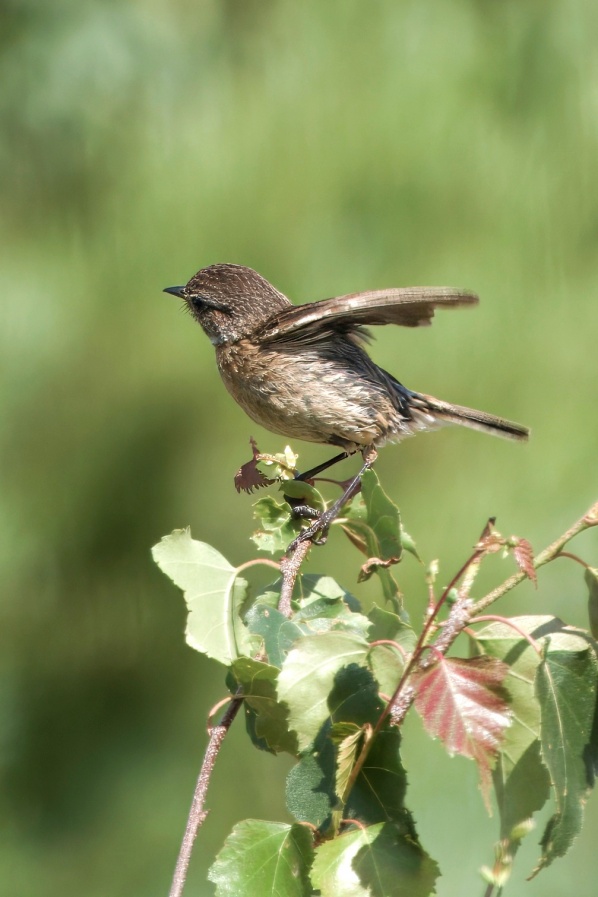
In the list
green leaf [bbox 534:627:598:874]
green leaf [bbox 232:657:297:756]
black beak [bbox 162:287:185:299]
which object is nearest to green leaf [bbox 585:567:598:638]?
green leaf [bbox 534:627:598:874]

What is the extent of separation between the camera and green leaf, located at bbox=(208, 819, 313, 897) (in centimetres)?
113

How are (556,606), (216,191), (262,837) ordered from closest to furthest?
1. (262,837)
2. (556,606)
3. (216,191)

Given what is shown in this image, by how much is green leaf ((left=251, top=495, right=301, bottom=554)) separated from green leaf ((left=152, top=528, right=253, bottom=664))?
77mm

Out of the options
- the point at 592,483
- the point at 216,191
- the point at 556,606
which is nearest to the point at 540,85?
the point at 216,191

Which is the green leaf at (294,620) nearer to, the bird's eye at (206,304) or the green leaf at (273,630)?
the green leaf at (273,630)

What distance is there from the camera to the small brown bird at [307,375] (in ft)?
7.25

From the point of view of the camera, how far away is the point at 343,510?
4.79 feet

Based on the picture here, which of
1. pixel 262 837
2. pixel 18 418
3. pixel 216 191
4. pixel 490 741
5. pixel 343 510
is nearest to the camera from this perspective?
pixel 490 741

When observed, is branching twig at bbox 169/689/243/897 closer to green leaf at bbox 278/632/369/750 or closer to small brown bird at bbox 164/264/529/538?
green leaf at bbox 278/632/369/750

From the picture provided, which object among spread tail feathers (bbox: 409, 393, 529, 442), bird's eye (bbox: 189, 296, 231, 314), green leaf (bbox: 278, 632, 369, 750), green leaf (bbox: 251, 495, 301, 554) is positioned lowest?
green leaf (bbox: 278, 632, 369, 750)

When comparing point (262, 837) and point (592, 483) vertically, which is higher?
point (592, 483)

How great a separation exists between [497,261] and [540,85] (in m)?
0.62

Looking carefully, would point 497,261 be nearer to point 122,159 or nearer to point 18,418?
point 122,159

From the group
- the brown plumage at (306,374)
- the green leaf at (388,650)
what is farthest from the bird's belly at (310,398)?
the green leaf at (388,650)
